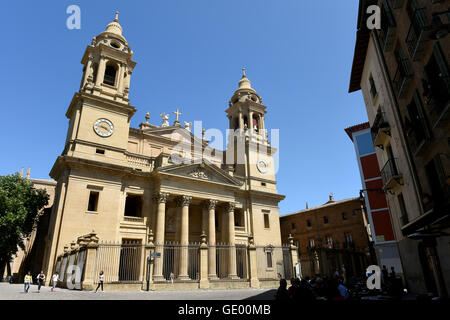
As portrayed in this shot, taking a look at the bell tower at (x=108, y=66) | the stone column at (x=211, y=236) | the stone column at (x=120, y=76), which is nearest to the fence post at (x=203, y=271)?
the stone column at (x=211, y=236)

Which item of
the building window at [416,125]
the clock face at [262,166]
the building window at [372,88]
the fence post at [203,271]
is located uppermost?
the clock face at [262,166]

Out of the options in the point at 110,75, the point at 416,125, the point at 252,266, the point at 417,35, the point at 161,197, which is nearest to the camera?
the point at 417,35

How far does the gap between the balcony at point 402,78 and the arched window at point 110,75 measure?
2398 cm

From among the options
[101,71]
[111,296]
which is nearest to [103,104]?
[101,71]

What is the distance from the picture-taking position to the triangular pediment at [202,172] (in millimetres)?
25081

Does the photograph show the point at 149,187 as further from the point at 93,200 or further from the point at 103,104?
the point at 103,104

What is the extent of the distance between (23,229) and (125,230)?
11115mm

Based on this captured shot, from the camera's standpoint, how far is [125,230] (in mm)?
22906

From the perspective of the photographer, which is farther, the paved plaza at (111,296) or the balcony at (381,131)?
the balcony at (381,131)

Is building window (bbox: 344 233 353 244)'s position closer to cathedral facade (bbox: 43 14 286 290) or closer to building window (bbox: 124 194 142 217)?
cathedral facade (bbox: 43 14 286 290)

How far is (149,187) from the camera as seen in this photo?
25.4 meters

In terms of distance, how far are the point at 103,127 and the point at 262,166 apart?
57.9ft

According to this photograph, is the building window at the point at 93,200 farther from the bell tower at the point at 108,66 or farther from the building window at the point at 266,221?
the building window at the point at 266,221
